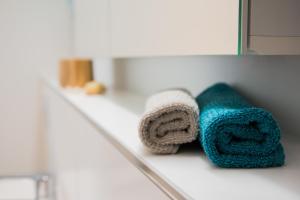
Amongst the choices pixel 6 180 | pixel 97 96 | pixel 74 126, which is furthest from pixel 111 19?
pixel 6 180

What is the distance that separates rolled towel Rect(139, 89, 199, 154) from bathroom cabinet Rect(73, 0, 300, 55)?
0.09 metres

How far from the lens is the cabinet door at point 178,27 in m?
0.48

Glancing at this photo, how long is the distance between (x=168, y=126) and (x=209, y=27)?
19cm

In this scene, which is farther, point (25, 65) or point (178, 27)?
point (25, 65)

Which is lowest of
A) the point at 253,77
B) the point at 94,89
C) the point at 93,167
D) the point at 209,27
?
the point at 93,167

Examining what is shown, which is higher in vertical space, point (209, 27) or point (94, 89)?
point (209, 27)

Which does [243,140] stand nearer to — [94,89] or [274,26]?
[274,26]

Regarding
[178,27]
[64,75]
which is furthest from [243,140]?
[64,75]

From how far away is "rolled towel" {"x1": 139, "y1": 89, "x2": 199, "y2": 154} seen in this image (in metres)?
0.63

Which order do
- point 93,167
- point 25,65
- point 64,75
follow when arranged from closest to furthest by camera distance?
point 93,167, point 64,75, point 25,65

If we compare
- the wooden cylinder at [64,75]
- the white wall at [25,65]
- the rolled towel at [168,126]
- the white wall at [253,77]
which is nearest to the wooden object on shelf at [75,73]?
the wooden cylinder at [64,75]

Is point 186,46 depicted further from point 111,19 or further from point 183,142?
point 111,19

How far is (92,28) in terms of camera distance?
136 centimetres

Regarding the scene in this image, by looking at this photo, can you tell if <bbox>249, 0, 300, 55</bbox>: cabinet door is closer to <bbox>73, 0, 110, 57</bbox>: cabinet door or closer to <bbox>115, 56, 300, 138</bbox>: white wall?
<bbox>115, 56, 300, 138</bbox>: white wall
